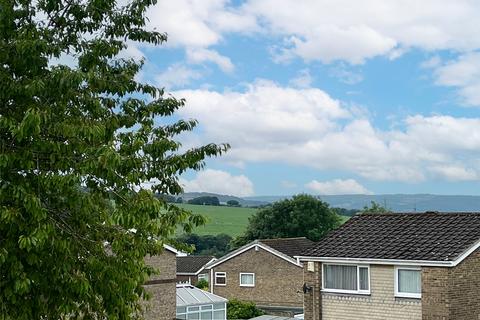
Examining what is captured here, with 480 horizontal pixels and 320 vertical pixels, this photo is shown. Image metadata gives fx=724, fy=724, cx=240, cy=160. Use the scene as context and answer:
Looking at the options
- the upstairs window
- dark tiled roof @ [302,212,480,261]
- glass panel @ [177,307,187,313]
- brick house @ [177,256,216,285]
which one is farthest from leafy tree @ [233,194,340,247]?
dark tiled roof @ [302,212,480,261]

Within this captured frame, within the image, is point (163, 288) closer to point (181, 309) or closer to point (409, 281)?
point (181, 309)

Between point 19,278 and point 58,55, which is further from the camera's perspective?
point 58,55

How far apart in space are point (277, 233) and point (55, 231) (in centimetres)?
7606

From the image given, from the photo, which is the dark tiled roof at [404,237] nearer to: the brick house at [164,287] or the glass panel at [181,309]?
the brick house at [164,287]

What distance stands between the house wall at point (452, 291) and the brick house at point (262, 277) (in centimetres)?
2848

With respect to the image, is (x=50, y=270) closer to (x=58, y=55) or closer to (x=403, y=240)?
(x=58, y=55)

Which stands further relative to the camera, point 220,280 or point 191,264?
point 191,264

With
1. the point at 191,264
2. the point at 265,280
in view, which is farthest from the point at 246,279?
the point at 191,264

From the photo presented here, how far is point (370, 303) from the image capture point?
2800cm

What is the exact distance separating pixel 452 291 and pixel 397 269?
224cm

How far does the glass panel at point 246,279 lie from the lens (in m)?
56.8

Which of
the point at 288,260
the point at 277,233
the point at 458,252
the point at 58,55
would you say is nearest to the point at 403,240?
the point at 458,252

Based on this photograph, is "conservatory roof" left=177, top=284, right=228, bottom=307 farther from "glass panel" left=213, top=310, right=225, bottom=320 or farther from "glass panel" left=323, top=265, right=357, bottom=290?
"glass panel" left=323, top=265, right=357, bottom=290

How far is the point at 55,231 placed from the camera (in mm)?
10023
